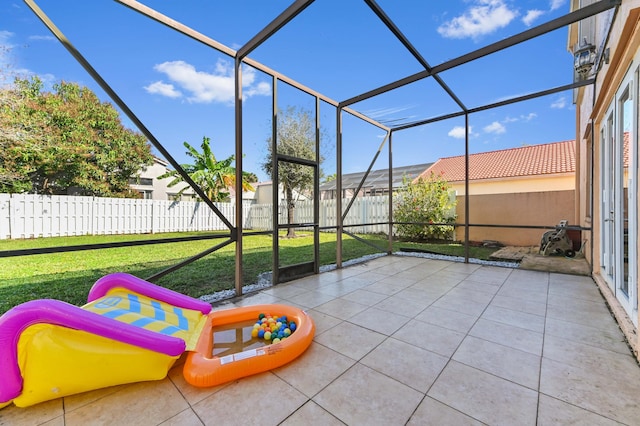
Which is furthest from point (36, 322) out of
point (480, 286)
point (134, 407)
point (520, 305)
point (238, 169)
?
point (480, 286)

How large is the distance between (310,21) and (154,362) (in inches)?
150

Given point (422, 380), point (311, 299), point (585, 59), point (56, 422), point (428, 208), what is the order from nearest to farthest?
1. point (56, 422)
2. point (422, 380)
3. point (311, 299)
4. point (585, 59)
5. point (428, 208)

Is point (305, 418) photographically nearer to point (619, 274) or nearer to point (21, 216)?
point (619, 274)

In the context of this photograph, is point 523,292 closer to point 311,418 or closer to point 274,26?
point 311,418

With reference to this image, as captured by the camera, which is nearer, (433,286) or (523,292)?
(523,292)

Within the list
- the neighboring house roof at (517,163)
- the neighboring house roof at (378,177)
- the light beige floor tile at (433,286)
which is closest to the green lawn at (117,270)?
the light beige floor tile at (433,286)

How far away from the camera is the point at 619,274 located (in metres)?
2.79

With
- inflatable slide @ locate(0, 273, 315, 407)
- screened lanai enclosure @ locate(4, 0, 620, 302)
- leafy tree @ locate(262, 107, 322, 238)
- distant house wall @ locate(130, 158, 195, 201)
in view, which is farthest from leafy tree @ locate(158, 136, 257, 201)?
inflatable slide @ locate(0, 273, 315, 407)

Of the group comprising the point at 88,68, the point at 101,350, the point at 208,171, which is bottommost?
the point at 101,350

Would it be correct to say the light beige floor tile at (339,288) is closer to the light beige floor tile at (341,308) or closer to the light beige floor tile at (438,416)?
the light beige floor tile at (341,308)

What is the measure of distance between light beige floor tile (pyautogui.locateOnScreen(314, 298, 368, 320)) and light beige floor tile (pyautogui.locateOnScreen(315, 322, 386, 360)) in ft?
0.85

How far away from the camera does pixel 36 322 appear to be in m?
1.38

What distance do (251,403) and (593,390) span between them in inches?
80.8

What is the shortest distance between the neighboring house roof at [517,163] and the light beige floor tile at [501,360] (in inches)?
317
